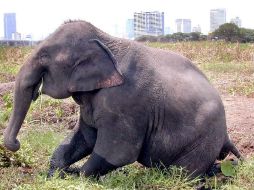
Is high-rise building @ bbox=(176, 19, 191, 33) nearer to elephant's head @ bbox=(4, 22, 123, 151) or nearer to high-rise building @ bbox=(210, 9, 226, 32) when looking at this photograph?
high-rise building @ bbox=(210, 9, 226, 32)

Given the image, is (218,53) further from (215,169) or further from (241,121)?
(215,169)

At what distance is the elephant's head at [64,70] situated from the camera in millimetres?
4426

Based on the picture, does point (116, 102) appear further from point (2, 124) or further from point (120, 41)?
point (2, 124)

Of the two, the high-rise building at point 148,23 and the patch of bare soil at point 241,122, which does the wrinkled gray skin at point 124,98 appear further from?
the high-rise building at point 148,23

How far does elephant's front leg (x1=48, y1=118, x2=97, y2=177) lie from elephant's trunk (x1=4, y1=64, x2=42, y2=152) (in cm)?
51

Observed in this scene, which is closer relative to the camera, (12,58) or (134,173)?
(134,173)

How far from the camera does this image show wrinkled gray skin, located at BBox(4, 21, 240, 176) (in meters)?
4.40

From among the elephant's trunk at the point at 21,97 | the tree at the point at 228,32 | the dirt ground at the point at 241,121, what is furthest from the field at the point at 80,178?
the tree at the point at 228,32

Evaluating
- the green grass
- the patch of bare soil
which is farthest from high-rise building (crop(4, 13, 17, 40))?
the green grass

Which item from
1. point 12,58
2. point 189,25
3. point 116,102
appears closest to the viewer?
point 116,102

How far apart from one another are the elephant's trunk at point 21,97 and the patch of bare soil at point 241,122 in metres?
2.34

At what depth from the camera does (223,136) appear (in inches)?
190

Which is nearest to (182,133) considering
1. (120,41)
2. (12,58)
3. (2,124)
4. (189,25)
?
(120,41)

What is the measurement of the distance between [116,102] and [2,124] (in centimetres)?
303
